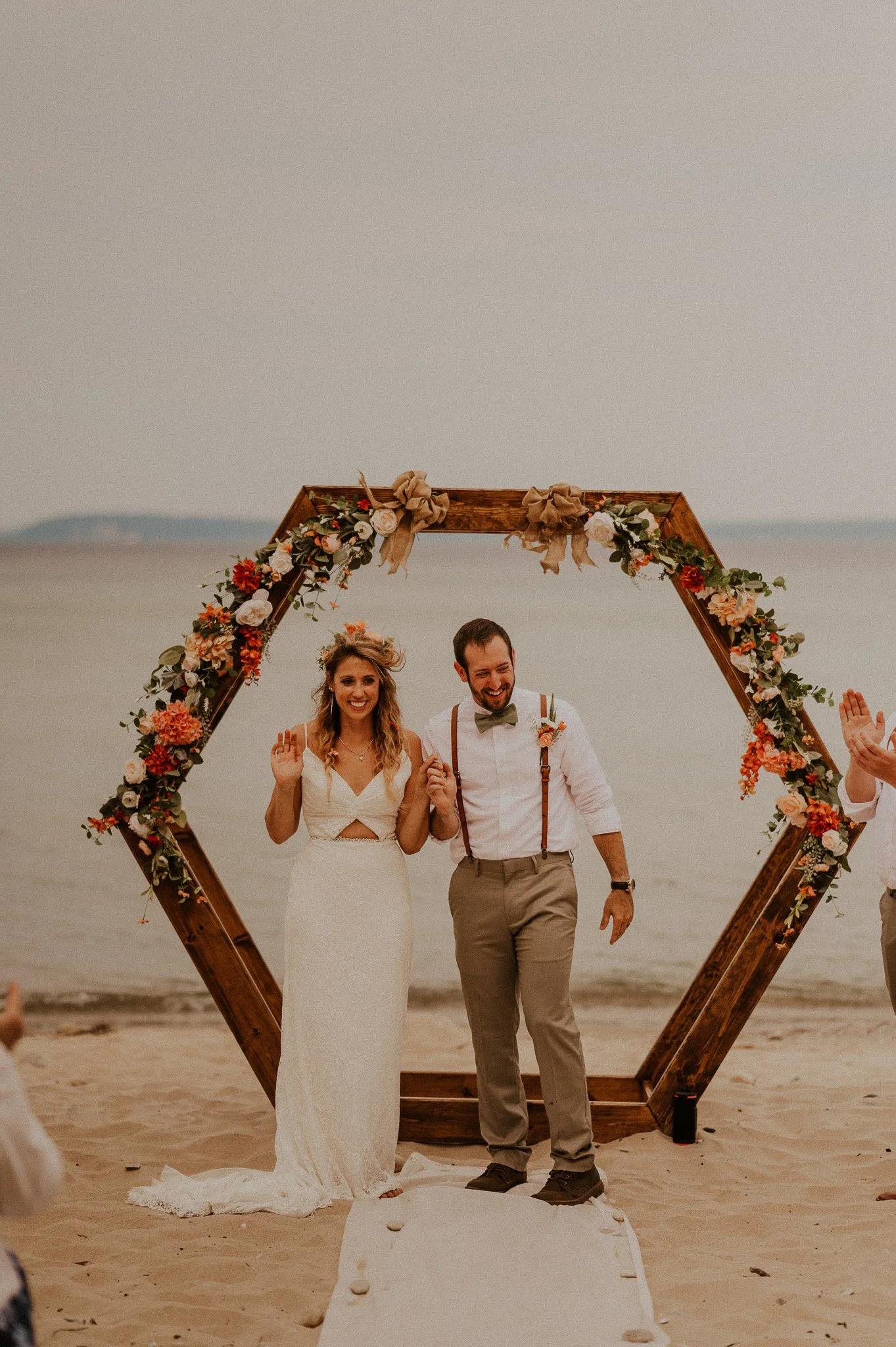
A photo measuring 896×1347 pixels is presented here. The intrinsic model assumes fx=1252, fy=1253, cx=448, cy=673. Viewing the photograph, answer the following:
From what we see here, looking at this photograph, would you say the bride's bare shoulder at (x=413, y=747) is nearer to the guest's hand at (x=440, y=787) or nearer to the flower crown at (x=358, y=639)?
the guest's hand at (x=440, y=787)

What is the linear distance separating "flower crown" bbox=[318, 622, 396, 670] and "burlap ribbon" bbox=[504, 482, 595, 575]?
56 cm

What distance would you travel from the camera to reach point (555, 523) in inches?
177

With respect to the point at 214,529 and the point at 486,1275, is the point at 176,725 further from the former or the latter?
the point at 214,529

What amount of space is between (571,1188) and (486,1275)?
624 mm

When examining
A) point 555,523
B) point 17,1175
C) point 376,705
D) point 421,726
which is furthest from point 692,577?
point 421,726

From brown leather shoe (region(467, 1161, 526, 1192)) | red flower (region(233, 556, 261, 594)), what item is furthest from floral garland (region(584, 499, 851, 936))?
brown leather shoe (region(467, 1161, 526, 1192))

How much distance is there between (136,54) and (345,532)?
804 cm

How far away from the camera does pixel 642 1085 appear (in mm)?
4918

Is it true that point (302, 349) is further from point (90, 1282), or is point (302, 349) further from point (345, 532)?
point (90, 1282)

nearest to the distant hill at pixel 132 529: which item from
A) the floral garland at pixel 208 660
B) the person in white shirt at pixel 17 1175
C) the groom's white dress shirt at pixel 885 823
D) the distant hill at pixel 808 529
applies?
the distant hill at pixel 808 529

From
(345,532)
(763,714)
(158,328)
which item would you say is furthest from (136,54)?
(763,714)

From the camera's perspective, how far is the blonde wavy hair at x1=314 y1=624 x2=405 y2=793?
4.37 m

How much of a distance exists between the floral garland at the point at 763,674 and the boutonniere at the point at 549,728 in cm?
63

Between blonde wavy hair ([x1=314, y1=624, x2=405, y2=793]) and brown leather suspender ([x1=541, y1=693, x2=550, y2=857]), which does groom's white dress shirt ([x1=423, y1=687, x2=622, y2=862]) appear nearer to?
brown leather suspender ([x1=541, y1=693, x2=550, y2=857])
